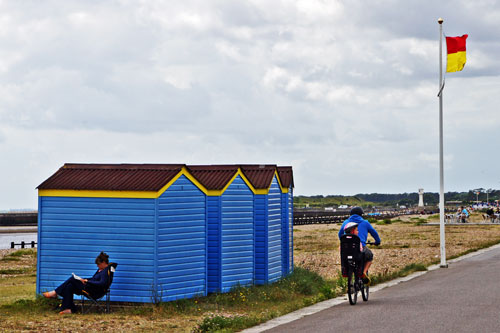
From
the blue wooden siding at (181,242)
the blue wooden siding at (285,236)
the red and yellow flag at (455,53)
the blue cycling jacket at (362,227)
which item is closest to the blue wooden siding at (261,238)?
the blue wooden siding at (285,236)

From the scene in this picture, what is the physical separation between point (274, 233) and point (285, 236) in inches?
39.5

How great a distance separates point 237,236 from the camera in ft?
51.6

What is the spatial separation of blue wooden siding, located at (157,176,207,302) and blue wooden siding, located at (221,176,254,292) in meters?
0.89

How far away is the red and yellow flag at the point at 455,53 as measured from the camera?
21.9 meters

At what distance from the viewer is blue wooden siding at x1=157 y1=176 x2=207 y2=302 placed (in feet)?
43.8

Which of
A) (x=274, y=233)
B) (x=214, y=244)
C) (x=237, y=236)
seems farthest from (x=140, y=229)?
(x=274, y=233)

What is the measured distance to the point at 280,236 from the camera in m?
17.8

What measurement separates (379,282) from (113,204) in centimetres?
718

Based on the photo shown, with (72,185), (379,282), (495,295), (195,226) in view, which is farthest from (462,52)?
(72,185)

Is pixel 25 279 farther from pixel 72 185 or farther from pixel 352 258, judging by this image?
pixel 352 258

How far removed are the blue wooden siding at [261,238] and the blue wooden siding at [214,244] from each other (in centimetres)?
164

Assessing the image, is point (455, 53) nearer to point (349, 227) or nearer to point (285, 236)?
point (285, 236)

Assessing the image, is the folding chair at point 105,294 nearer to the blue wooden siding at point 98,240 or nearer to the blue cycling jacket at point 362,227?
the blue wooden siding at point 98,240

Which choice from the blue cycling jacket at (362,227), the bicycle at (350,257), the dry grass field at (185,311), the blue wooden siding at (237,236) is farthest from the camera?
the blue wooden siding at (237,236)
